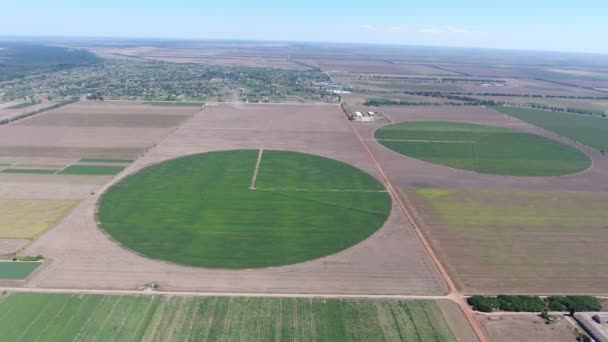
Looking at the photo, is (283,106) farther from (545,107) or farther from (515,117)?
(545,107)

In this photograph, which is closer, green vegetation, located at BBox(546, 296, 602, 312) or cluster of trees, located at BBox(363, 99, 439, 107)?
green vegetation, located at BBox(546, 296, 602, 312)

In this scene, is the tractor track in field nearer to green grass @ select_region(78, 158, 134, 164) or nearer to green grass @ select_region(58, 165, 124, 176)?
green grass @ select_region(58, 165, 124, 176)

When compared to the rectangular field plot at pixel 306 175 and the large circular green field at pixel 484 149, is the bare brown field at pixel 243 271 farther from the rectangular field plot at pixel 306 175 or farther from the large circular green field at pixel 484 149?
the large circular green field at pixel 484 149

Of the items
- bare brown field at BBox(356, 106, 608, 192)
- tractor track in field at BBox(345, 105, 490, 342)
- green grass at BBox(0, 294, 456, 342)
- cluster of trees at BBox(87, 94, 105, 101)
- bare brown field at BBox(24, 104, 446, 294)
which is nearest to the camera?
green grass at BBox(0, 294, 456, 342)

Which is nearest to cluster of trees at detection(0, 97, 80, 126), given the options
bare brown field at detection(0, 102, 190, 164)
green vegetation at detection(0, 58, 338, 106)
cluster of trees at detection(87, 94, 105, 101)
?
bare brown field at detection(0, 102, 190, 164)

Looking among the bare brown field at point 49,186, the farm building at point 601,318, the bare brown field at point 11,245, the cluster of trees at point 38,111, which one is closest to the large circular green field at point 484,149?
the farm building at point 601,318

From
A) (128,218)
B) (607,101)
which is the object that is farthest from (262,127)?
(607,101)
